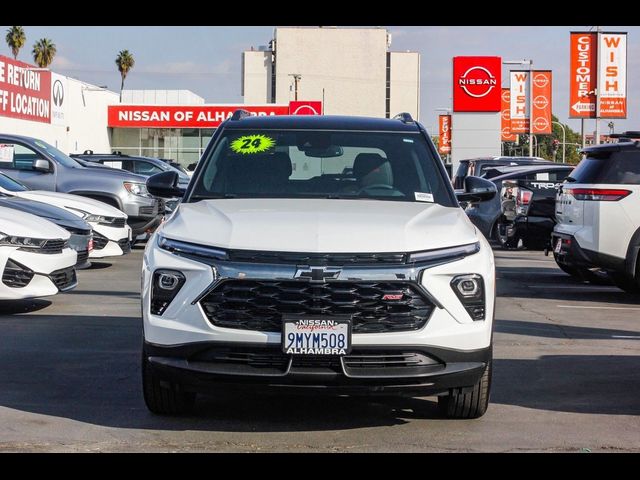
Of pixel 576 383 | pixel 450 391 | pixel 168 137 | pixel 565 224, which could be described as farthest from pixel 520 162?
pixel 168 137

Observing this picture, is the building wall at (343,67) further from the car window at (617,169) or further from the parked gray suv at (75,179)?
the car window at (617,169)

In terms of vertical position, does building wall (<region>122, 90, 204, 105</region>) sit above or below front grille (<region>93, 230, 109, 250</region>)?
above

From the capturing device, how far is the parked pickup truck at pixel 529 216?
17047 mm

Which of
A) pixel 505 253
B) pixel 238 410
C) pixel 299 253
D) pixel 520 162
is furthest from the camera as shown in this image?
pixel 520 162

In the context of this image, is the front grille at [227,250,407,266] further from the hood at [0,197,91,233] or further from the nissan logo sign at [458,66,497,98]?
the nissan logo sign at [458,66,497,98]

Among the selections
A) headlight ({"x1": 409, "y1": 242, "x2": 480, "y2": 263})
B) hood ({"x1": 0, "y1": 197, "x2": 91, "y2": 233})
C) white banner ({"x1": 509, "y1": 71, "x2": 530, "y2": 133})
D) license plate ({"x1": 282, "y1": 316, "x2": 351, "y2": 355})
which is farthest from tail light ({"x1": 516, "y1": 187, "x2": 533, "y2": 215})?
white banner ({"x1": 509, "y1": 71, "x2": 530, "y2": 133})

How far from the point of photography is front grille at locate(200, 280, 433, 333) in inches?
225

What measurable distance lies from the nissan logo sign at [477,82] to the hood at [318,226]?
34.6 meters

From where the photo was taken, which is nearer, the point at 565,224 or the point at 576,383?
the point at 576,383

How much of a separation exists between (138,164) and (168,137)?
3872 cm

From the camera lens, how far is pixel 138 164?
86.6 feet

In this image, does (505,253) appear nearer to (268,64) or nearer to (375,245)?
(375,245)

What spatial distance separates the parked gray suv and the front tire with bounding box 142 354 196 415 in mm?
11412

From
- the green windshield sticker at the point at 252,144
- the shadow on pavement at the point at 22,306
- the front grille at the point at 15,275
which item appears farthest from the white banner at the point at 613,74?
the green windshield sticker at the point at 252,144
